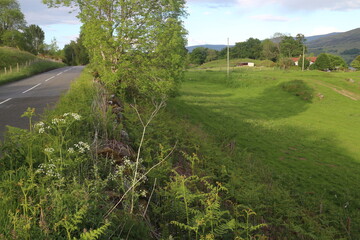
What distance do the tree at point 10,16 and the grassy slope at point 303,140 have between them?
59892mm

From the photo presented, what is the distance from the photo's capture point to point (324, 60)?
315 ft

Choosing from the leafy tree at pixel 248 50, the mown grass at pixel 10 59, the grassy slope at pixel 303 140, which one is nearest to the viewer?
the grassy slope at pixel 303 140

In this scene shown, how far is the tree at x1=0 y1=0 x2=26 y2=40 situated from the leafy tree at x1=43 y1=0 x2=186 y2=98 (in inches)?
2508

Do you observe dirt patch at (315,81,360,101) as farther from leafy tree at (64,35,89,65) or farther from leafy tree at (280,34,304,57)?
leafy tree at (280,34,304,57)

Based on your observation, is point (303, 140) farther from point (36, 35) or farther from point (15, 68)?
point (36, 35)

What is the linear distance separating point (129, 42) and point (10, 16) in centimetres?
7109

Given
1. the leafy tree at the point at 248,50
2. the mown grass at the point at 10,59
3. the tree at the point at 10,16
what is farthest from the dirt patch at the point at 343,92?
the leafy tree at the point at 248,50

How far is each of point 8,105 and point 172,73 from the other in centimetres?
860

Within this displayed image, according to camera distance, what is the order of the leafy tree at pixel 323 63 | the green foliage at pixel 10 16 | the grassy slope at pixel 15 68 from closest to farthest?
the grassy slope at pixel 15 68
the green foliage at pixel 10 16
the leafy tree at pixel 323 63

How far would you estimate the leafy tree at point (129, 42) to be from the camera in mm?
13398

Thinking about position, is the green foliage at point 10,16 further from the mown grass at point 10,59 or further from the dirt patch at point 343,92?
the dirt patch at point 343,92

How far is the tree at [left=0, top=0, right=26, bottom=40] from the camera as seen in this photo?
2655 inches

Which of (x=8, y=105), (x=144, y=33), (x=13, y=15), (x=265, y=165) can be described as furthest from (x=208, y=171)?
(x=13, y=15)

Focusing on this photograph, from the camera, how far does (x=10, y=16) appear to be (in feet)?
226
